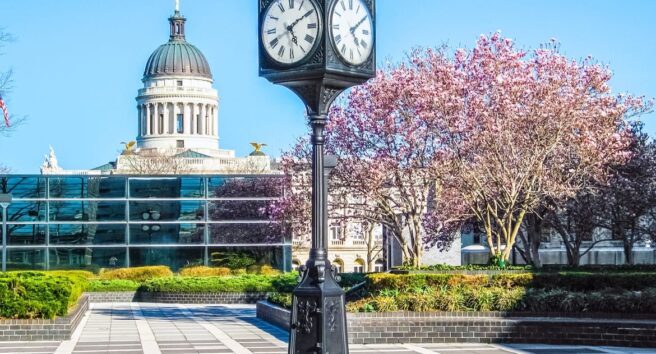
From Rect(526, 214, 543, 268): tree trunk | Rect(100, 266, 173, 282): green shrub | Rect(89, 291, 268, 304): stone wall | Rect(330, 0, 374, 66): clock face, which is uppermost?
Rect(330, 0, 374, 66): clock face

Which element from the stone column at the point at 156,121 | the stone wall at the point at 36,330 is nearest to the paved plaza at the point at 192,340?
the stone wall at the point at 36,330

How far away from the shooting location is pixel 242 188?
53.0 m

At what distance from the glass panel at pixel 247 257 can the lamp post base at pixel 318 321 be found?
4258 cm

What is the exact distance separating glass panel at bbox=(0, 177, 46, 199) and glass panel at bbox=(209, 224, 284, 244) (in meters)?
7.39

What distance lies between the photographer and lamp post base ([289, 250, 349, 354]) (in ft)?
33.1

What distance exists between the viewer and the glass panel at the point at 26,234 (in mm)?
51000

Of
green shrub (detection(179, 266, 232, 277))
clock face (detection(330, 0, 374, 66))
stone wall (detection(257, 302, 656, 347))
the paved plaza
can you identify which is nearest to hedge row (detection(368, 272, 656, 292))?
stone wall (detection(257, 302, 656, 347))

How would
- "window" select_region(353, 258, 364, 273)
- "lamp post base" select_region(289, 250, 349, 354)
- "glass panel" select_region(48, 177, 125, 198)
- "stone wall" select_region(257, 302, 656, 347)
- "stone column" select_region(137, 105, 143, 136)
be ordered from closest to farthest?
"lamp post base" select_region(289, 250, 349, 354) < "stone wall" select_region(257, 302, 656, 347) < "glass panel" select_region(48, 177, 125, 198) < "window" select_region(353, 258, 364, 273) < "stone column" select_region(137, 105, 143, 136)

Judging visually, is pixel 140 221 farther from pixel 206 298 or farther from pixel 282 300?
pixel 282 300

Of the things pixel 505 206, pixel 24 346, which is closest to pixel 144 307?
pixel 505 206

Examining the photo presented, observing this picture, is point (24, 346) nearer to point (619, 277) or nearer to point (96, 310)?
point (619, 277)

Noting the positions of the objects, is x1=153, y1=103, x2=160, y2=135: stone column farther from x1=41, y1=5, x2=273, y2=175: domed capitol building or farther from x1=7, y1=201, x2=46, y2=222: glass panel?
x1=7, y1=201, x2=46, y2=222: glass panel

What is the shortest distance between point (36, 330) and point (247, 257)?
3058cm

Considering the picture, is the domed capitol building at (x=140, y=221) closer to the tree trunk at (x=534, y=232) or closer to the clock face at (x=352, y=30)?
the tree trunk at (x=534, y=232)
